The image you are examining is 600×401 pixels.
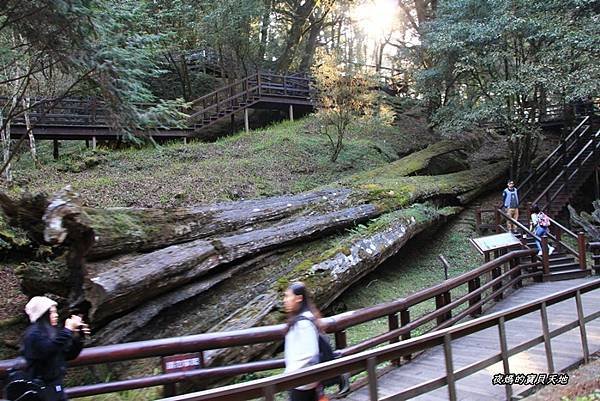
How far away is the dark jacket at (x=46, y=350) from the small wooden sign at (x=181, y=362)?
3.84ft

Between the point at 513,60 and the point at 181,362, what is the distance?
1671 centimetres

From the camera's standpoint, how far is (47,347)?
3.40 meters

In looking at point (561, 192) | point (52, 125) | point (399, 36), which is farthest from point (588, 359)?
point (399, 36)

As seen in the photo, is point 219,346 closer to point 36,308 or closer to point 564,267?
point 36,308

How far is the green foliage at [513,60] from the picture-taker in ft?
46.1

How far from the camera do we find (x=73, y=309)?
6.62 m

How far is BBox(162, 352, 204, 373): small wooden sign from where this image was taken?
4.57m

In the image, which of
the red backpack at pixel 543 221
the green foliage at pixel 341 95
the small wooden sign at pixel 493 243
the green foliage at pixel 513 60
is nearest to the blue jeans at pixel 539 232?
the red backpack at pixel 543 221

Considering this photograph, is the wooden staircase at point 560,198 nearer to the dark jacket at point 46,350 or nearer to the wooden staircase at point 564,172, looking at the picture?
the wooden staircase at point 564,172

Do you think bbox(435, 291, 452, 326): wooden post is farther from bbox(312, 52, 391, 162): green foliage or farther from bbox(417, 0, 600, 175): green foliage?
bbox(312, 52, 391, 162): green foliage

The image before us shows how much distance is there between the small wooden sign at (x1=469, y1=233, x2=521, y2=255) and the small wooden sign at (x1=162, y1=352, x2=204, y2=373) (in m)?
7.49

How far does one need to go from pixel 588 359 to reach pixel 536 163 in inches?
651

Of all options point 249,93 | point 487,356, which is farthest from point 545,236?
point 249,93

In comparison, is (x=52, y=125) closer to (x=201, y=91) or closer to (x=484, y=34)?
(x=201, y=91)
